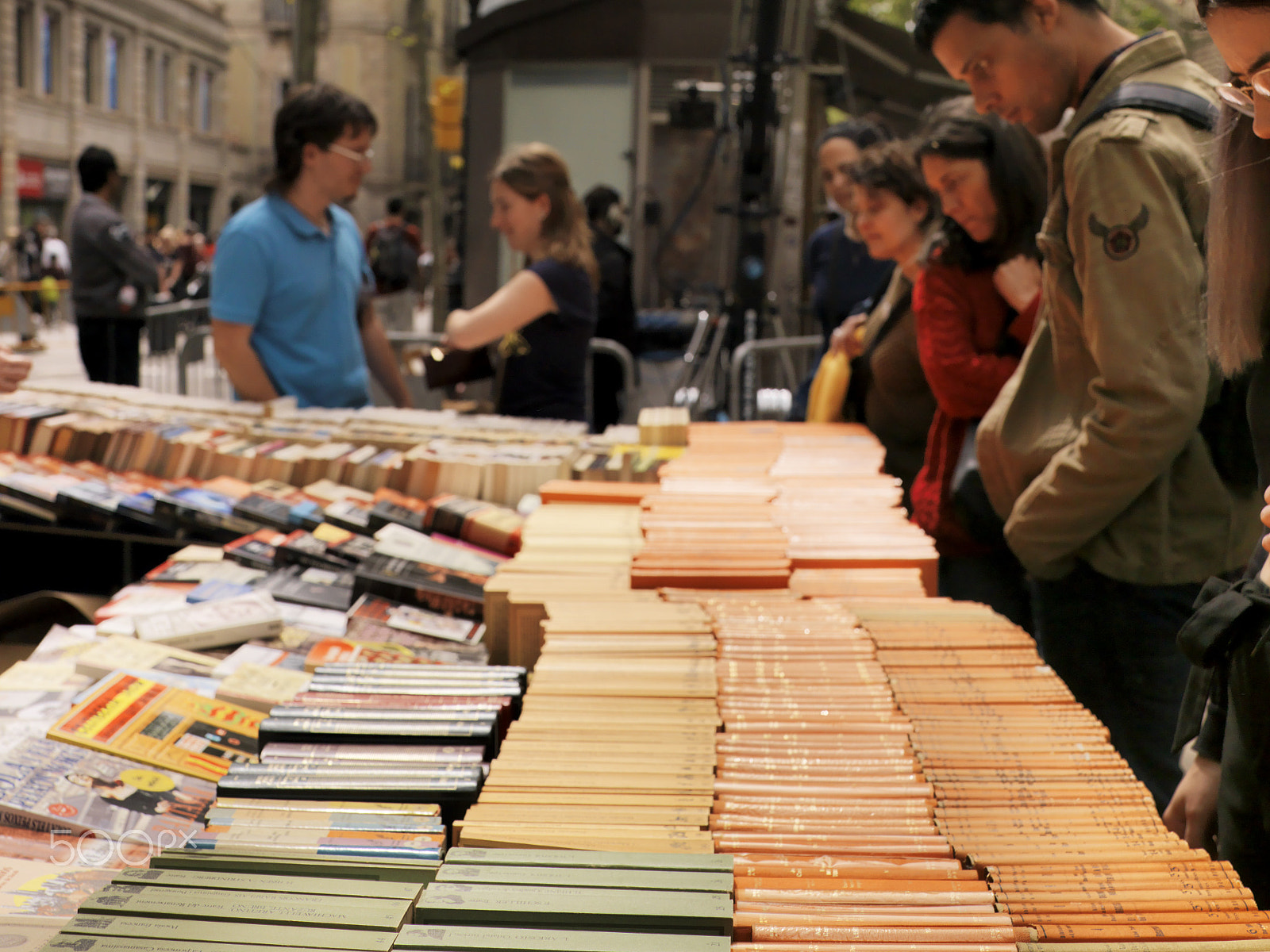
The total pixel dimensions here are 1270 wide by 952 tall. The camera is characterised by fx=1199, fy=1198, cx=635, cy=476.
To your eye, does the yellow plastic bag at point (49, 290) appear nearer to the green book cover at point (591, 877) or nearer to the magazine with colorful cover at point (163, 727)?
the magazine with colorful cover at point (163, 727)

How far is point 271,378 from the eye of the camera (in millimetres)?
4398

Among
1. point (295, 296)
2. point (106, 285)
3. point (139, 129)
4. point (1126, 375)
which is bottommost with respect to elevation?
point (1126, 375)

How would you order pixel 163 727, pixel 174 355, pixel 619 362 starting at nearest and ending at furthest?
pixel 163 727
pixel 619 362
pixel 174 355

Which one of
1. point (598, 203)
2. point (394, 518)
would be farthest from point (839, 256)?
point (394, 518)

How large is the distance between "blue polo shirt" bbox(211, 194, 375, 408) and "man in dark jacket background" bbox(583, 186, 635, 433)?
102 inches

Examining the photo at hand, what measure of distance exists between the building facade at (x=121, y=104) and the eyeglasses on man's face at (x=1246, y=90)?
86.0 ft

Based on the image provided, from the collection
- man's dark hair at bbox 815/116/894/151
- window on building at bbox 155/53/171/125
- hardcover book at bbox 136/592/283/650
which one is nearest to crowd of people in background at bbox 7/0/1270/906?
hardcover book at bbox 136/592/283/650

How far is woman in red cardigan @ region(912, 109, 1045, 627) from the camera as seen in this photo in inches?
131

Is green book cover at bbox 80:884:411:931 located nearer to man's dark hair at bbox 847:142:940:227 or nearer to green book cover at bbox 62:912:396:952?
green book cover at bbox 62:912:396:952

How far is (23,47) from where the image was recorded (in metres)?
28.4

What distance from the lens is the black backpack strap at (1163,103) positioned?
245 centimetres

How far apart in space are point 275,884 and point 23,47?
1270 inches

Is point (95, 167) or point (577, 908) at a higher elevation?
point (95, 167)

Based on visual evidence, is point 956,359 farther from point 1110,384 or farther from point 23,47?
point 23,47
